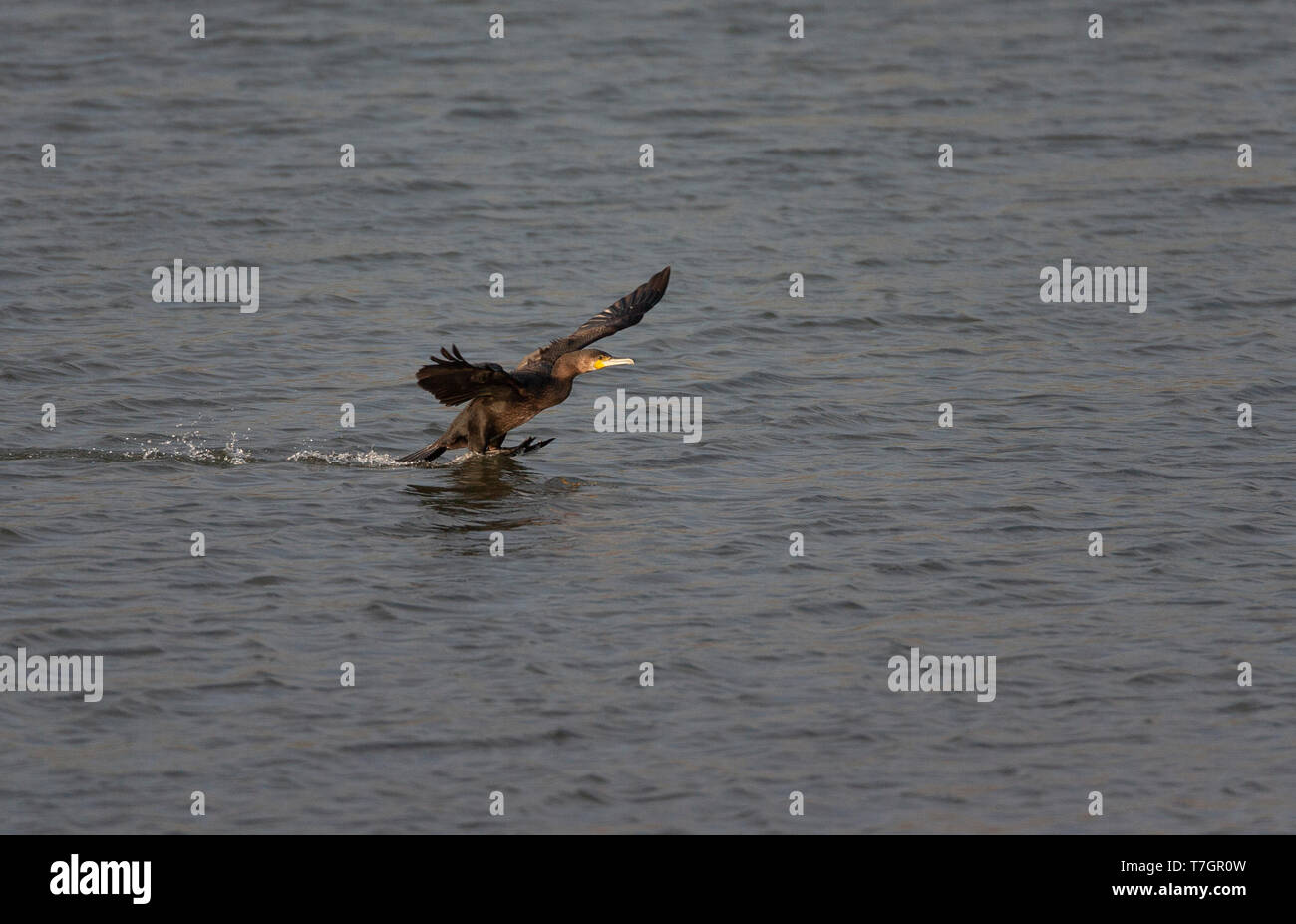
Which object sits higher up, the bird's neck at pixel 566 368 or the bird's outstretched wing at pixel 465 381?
the bird's neck at pixel 566 368

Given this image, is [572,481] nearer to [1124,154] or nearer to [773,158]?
[773,158]

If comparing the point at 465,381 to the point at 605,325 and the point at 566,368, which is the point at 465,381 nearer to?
the point at 566,368

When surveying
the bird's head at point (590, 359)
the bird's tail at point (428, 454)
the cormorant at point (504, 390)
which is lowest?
the bird's tail at point (428, 454)

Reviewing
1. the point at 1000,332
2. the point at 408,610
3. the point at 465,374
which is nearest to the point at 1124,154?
the point at 1000,332

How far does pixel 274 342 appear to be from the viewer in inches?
685

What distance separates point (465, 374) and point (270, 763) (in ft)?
15.4

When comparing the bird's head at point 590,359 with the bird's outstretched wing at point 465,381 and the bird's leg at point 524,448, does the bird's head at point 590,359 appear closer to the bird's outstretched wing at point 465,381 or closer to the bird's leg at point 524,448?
the bird's outstretched wing at point 465,381

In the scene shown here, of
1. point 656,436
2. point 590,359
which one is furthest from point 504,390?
point 656,436

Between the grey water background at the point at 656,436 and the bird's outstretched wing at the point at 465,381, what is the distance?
30.1 inches

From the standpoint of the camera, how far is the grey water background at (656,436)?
30.2 ft

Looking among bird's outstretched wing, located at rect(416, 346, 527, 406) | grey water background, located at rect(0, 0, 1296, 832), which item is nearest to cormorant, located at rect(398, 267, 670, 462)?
bird's outstretched wing, located at rect(416, 346, 527, 406)

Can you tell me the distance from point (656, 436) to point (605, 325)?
1.09 meters

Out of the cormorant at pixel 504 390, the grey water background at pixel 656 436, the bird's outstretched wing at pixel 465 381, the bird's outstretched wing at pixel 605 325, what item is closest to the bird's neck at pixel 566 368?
the cormorant at pixel 504 390

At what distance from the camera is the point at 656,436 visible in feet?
49.3
